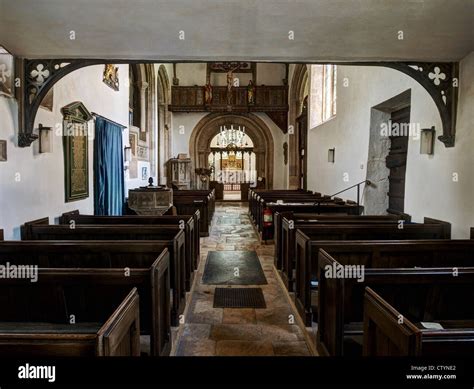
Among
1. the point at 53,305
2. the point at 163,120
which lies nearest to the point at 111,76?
the point at 53,305

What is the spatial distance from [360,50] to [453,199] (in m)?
1.69

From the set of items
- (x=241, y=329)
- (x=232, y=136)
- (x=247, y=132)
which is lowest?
(x=241, y=329)

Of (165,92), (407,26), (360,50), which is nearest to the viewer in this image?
(407,26)

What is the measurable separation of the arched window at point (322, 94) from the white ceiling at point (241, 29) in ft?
17.8

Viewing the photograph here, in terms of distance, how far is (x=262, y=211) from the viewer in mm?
6832

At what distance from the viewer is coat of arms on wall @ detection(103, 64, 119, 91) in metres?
6.67

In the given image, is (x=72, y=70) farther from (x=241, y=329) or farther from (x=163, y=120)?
(x=163, y=120)

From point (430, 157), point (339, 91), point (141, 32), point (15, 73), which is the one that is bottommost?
point (430, 157)

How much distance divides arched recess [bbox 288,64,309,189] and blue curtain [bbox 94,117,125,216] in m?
6.57

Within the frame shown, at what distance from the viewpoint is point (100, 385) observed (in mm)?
1200

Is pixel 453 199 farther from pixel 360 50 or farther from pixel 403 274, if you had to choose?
pixel 403 274

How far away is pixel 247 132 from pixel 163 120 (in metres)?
3.23

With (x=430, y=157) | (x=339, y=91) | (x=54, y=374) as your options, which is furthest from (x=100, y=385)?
(x=339, y=91)

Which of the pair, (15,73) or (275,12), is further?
(15,73)
